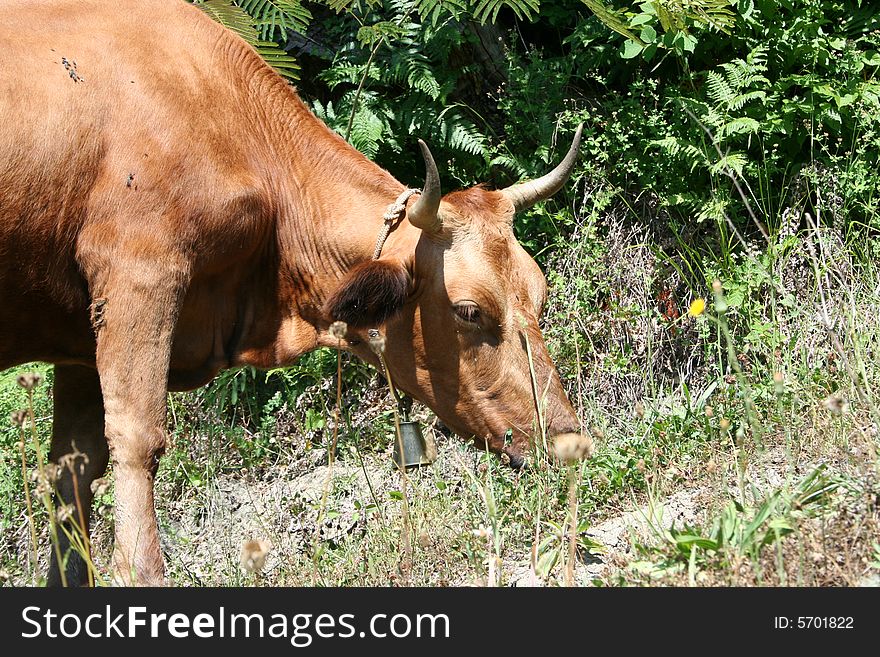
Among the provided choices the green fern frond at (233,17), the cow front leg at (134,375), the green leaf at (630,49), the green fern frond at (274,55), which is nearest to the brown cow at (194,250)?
the cow front leg at (134,375)

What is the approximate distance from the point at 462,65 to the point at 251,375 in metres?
2.79

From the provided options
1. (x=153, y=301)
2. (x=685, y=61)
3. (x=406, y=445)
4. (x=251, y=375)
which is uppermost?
(x=685, y=61)

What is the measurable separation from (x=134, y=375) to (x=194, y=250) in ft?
2.01

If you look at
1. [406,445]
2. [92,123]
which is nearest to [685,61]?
[406,445]

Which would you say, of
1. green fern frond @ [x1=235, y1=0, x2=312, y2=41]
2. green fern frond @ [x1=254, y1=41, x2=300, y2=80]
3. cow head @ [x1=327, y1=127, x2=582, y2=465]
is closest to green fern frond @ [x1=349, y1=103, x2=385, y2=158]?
green fern frond @ [x1=254, y1=41, x2=300, y2=80]

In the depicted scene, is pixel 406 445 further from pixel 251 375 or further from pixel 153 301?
pixel 251 375

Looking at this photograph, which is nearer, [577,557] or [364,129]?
[577,557]

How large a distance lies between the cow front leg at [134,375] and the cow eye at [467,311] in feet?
4.44

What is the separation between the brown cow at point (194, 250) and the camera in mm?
4527

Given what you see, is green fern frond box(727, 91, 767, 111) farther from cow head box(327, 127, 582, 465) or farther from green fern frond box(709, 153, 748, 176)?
cow head box(327, 127, 582, 465)

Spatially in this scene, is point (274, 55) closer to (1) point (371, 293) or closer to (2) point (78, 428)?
(1) point (371, 293)

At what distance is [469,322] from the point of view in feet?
16.7

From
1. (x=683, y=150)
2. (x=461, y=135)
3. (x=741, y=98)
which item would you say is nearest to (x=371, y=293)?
(x=461, y=135)
